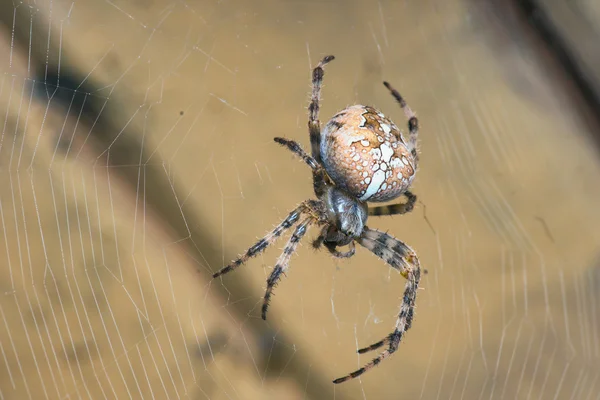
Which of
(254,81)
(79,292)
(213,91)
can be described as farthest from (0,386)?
(254,81)

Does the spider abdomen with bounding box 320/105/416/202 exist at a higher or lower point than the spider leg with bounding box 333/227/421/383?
higher

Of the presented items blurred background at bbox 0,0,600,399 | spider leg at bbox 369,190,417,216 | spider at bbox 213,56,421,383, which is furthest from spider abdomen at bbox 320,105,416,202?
blurred background at bbox 0,0,600,399

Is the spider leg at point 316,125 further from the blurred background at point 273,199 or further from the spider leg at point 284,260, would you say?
the blurred background at point 273,199

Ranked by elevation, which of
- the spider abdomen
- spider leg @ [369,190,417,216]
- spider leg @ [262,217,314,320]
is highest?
the spider abdomen

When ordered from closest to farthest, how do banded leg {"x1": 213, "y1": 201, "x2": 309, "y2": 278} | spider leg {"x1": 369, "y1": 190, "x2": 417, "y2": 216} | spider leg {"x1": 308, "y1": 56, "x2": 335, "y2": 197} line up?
banded leg {"x1": 213, "y1": 201, "x2": 309, "y2": 278}
spider leg {"x1": 308, "y1": 56, "x2": 335, "y2": 197}
spider leg {"x1": 369, "y1": 190, "x2": 417, "y2": 216}

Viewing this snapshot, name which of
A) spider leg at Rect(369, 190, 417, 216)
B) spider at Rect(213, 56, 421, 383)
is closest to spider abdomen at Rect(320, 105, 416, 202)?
spider at Rect(213, 56, 421, 383)

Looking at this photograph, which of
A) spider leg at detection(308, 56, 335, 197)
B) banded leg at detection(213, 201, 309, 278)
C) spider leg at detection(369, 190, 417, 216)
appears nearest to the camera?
banded leg at detection(213, 201, 309, 278)

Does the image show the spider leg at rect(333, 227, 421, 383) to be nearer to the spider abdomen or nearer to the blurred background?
the spider abdomen

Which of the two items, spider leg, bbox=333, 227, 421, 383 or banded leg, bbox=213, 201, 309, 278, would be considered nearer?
banded leg, bbox=213, 201, 309, 278
